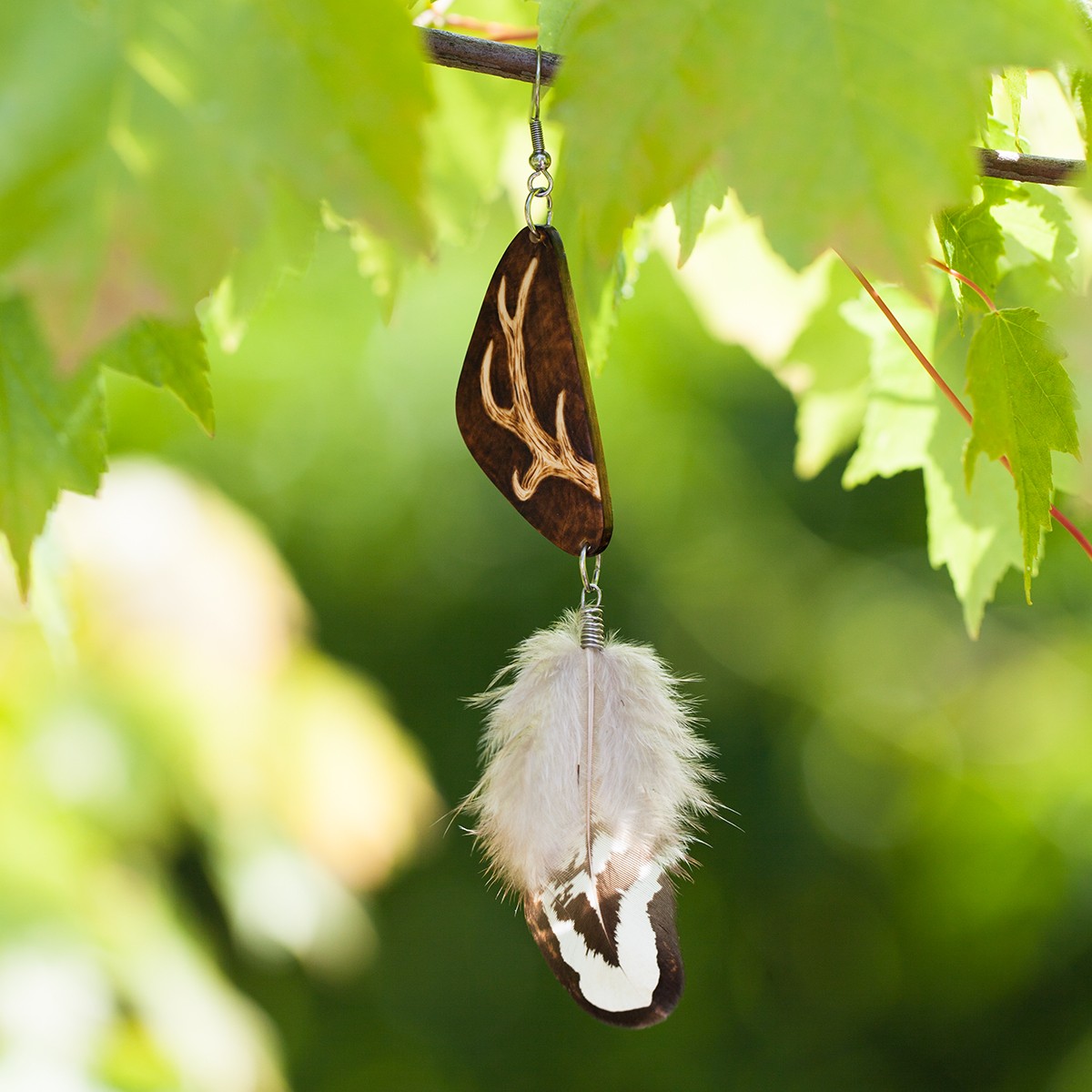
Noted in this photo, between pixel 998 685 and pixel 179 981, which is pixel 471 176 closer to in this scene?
pixel 179 981

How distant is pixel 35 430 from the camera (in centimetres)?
39

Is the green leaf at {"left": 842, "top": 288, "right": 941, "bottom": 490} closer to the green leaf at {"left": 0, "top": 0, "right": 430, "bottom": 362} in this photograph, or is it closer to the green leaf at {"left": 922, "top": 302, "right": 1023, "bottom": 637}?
the green leaf at {"left": 922, "top": 302, "right": 1023, "bottom": 637}

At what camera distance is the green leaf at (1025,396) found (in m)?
0.39

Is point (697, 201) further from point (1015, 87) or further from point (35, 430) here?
point (35, 430)

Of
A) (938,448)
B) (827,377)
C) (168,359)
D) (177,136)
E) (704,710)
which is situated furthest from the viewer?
(704,710)

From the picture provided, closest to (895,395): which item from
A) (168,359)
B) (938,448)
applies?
(938,448)

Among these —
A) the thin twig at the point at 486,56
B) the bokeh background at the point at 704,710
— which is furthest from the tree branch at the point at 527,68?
the bokeh background at the point at 704,710

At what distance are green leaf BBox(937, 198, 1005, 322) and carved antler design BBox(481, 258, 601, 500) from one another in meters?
0.16

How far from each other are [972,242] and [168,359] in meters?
0.31

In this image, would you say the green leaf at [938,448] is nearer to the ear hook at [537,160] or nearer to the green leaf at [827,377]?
the green leaf at [827,377]

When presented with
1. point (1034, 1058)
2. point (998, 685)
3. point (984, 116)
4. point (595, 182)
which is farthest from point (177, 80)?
point (1034, 1058)

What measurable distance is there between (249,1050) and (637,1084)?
5.03 feet

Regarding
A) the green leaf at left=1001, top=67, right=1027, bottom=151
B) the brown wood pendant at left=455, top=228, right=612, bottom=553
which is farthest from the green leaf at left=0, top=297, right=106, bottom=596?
the green leaf at left=1001, top=67, right=1027, bottom=151

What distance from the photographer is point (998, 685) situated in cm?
249
